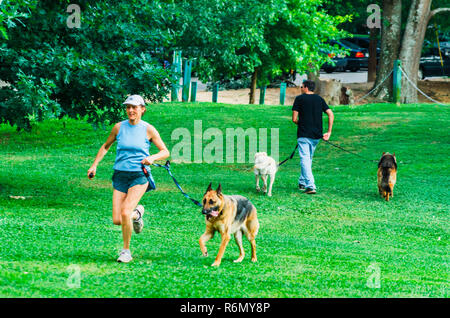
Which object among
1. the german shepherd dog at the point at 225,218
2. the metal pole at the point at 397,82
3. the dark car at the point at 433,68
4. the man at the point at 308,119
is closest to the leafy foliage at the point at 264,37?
the metal pole at the point at 397,82

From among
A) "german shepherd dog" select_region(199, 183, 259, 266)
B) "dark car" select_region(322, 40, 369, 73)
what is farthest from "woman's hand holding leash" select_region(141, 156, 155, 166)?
"dark car" select_region(322, 40, 369, 73)

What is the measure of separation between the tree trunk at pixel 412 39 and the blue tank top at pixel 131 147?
23829 mm

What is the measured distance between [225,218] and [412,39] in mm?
24790

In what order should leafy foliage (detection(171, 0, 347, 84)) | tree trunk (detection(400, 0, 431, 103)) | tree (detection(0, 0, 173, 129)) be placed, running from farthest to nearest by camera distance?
tree trunk (detection(400, 0, 431, 103)) < leafy foliage (detection(171, 0, 347, 84)) < tree (detection(0, 0, 173, 129))

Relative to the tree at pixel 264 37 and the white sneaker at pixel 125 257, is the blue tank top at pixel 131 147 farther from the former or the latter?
the tree at pixel 264 37

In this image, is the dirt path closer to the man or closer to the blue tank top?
the man

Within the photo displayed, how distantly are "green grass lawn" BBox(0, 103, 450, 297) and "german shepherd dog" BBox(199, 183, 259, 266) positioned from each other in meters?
0.30

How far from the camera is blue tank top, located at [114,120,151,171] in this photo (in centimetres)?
864

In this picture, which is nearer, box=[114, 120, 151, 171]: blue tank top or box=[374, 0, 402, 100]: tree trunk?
box=[114, 120, 151, 171]: blue tank top

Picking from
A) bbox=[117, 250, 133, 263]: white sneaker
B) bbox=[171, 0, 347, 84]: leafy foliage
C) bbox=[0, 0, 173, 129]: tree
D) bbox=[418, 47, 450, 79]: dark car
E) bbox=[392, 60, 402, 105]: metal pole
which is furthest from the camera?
bbox=[418, 47, 450, 79]: dark car

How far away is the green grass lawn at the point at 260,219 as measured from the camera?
7652mm

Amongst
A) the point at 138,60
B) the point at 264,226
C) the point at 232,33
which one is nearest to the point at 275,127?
the point at 232,33

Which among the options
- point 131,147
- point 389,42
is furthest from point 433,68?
point 131,147
